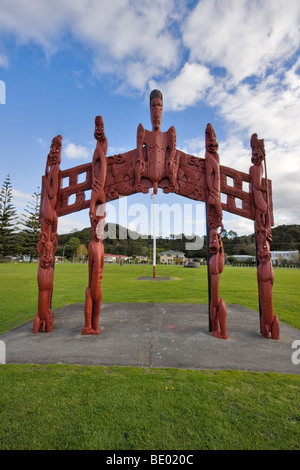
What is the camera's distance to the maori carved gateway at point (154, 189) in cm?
538

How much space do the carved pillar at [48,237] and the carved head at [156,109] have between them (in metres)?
2.51

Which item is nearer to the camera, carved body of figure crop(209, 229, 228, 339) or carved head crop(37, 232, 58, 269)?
carved body of figure crop(209, 229, 228, 339)

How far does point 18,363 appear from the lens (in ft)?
12.1

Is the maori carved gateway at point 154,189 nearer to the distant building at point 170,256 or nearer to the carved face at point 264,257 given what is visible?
the carved face at point 264,257

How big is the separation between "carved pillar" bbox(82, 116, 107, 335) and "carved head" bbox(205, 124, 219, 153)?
2.61m

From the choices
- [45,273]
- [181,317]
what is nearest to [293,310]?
[181,317]

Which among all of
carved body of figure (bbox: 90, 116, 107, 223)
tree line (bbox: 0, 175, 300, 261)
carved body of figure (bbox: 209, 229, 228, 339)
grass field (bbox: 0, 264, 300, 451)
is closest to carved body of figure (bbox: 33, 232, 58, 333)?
carved body of figure (bbox: 90, 116, 107, 223)

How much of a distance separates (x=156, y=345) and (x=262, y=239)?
3.46 metres

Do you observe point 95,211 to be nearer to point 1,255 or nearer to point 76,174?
point 76,174

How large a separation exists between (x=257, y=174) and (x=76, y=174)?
4.72 m

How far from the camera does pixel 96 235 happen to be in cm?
536

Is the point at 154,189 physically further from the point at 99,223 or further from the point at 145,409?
the point at 145,409

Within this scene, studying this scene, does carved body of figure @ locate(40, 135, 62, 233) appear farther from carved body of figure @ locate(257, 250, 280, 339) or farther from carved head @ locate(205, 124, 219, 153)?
carved body of figure @ locate(257, 250, 280, 339)

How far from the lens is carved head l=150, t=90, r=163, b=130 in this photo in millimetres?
6055
